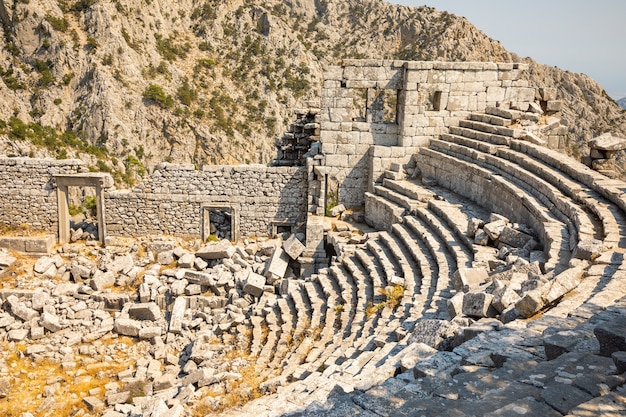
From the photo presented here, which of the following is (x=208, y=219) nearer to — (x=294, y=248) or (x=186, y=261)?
(x=186, y=261)

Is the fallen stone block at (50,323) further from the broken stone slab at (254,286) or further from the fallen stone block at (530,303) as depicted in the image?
the fallen stone block at (530,303)

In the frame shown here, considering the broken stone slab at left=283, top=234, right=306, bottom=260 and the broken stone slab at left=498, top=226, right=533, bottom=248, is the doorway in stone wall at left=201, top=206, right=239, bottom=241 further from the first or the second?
the broken stone slab at left=498, top=226, right=533, bottom=248

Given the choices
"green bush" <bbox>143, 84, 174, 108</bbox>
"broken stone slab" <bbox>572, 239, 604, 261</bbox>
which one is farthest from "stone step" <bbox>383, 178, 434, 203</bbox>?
"green bush" <bbox>143, 84, 174, 108</bbox>

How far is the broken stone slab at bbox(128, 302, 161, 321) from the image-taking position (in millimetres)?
12508

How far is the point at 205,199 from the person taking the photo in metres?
15.6

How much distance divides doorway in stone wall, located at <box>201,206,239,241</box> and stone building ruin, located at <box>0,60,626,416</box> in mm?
73

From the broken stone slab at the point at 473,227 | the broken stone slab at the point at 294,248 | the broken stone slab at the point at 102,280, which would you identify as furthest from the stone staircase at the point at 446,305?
→ the broken stone slab at the point at 102,280

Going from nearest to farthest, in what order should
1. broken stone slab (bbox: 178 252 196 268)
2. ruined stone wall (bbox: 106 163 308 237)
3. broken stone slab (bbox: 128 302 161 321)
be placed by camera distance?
broken stone slab (bbox: 128 302 161 321) → broken stone slab (bbox: 178 252 196 268) → ruined stone wall (bbox: 106 163 308 237)

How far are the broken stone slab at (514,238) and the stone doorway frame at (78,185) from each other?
1091cm


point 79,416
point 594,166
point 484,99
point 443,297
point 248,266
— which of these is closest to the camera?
point 443,297

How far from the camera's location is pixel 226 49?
4091cm

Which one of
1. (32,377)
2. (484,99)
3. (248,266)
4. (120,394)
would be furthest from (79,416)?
(484,99)

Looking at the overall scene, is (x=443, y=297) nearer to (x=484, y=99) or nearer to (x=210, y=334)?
(x=210, y=334)

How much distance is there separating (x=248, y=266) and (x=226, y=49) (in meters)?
30.4
